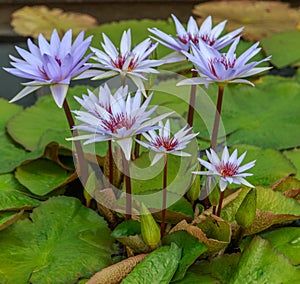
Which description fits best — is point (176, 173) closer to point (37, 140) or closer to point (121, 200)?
point (121, 200)

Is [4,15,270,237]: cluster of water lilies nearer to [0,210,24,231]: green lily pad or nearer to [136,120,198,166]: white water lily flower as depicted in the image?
[136,120,198,166]: white water lily flower

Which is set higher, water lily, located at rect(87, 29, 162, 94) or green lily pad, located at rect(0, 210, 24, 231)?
water lily, located at rect(87, 29, 162, 94)

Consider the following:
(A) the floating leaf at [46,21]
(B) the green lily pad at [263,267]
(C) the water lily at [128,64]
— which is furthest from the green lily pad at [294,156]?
(A) the floating leaf at [46,21]

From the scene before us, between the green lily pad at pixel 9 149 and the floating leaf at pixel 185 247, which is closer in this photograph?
the floating leaf at pixel 185 247

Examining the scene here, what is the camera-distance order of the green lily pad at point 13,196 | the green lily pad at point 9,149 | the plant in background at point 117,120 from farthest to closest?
the green lily pad at point 9,149 → the green lily pad at point 13,196 → the plant in background at point 117,120

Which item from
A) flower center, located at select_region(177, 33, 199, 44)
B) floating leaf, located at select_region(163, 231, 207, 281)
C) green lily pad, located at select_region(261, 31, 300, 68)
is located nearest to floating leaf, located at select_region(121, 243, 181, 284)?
floating leaf, located at select_region(163, 231, 207, 281)

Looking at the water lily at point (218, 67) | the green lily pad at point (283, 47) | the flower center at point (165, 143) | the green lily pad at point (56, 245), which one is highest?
the water lily at point (218, 67)

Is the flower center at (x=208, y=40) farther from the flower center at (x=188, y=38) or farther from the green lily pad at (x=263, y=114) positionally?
the green lily pad at (x=263, y=114)
